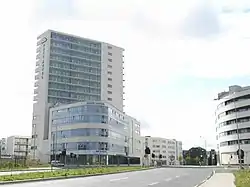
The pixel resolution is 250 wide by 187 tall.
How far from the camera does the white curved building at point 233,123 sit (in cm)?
9900

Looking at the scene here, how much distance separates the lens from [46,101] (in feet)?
429

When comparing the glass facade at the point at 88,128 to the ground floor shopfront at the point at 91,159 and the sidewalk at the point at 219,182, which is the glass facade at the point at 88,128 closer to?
the ground floor shopfront at the point at 91,159

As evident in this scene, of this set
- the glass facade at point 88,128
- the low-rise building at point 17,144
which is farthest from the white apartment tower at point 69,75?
the low-rise building at point 17,144

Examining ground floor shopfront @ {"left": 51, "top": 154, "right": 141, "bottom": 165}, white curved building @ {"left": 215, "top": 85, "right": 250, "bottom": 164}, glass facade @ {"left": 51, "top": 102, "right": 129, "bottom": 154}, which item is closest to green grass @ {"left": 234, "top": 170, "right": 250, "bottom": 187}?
white curved building @ {"left": 215, "top": 85, "right": 250, "bottom": 164}

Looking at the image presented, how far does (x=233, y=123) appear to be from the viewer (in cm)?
10406

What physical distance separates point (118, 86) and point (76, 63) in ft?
71.1

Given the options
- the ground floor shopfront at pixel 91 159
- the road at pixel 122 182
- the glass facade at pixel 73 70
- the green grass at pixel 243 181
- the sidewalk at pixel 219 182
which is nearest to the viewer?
the green grass at pixel 243 181

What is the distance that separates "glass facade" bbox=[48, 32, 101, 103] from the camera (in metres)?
136

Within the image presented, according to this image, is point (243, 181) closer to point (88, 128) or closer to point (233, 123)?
point (88, 128)

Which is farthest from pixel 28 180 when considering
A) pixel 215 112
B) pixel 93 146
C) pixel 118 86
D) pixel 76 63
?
pixel 118 86

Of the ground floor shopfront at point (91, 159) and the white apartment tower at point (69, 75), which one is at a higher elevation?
the white apartment tower at point (69, 75)

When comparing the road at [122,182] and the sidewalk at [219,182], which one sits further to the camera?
the sidewalk at [219,182]

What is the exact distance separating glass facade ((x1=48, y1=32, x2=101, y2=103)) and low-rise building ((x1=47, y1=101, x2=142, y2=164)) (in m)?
17.9

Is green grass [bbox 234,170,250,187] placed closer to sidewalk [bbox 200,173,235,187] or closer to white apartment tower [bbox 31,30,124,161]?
sidewalk [bbox 200,173,235,187]
